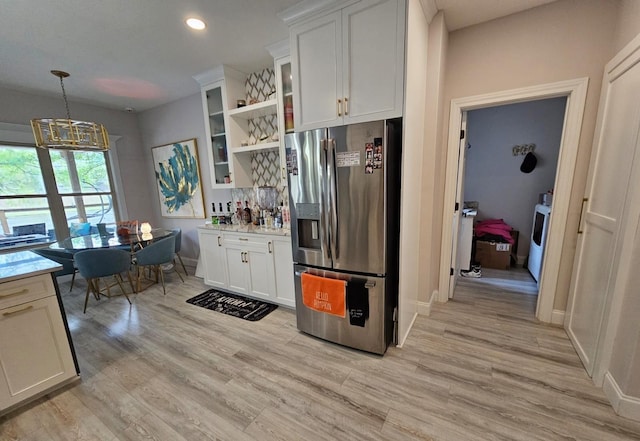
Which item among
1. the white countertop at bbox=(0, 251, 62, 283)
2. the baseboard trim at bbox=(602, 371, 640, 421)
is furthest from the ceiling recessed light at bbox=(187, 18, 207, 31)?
the baseboard trim at bbox=(602, 371, 640, 421)

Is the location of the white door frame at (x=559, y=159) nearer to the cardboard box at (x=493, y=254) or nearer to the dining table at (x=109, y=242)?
the cardboard box at (x=493, y=254)

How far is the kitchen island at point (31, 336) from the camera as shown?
5.06 ft

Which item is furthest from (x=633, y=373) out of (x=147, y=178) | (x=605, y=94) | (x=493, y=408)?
(x=147, y=178)

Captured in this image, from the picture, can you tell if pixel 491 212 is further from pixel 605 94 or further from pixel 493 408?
pixel 493 408

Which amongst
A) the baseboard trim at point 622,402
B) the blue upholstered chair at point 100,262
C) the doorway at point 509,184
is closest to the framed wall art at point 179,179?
the blue upholstered chair at point 100,262

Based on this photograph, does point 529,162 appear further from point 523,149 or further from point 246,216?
point 246,216

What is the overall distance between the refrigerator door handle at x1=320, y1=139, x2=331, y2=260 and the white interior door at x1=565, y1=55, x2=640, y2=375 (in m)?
1.82

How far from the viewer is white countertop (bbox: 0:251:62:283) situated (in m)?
1.55

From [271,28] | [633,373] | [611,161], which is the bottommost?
[633,373]

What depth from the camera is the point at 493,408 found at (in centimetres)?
151

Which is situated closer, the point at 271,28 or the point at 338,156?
the point at 338,156

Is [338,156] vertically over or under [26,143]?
under

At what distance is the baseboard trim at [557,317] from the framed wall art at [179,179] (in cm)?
457

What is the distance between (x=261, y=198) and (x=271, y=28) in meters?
1.79
